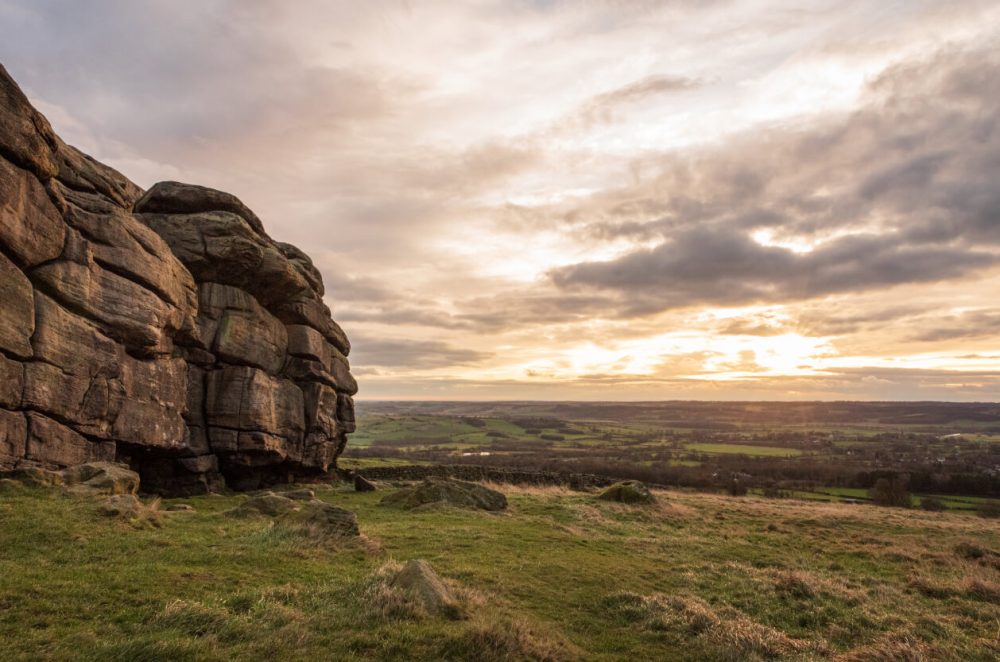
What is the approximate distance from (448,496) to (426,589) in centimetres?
2186

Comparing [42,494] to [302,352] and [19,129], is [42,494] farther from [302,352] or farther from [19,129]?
[302,352]

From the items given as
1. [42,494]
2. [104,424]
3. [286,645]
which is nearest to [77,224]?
[104,424]

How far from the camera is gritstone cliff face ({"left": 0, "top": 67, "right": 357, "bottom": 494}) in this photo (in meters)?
24.5

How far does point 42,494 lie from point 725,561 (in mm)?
29316

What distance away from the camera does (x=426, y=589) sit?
13227mm

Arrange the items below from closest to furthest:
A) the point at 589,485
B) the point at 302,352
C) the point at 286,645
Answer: the point at 286,645
the point at 302,352
the point at 589,485

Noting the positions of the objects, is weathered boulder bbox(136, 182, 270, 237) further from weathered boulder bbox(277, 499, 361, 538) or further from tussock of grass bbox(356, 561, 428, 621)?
tussock of grass bbox(356, 561, 428, 621)

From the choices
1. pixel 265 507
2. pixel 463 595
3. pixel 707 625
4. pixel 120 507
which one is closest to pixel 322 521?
pixel 265 507

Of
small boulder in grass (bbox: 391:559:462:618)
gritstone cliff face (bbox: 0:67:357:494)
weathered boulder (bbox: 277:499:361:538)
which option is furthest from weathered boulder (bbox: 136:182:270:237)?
small boulder in grass (bbox: 391:559:462:618)

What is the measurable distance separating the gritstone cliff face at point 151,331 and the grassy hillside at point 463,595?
832 centimetres

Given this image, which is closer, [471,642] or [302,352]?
[471,642]

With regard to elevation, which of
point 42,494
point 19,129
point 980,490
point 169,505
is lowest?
point 980,490

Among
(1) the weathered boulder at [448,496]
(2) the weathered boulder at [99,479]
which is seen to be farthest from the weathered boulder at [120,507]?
(1) the weathered boulder at [448,496]

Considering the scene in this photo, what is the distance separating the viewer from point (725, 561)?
24109 millimetres
